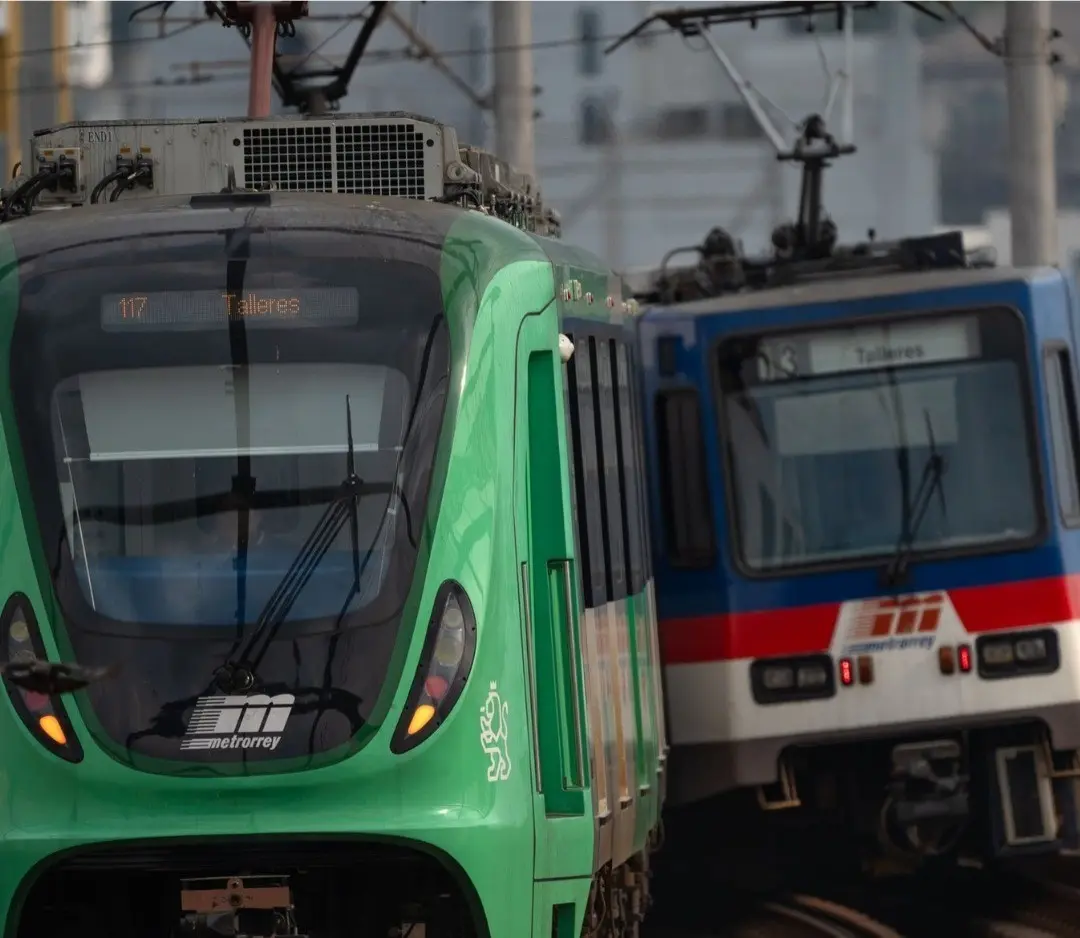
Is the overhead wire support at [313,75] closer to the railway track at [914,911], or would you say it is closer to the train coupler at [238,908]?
the railway track at [914,911]

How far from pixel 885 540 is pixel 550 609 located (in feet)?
16.6

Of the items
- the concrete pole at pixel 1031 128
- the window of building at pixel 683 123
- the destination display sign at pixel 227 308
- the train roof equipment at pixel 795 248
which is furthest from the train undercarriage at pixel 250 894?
the window of building at pixel 683 123

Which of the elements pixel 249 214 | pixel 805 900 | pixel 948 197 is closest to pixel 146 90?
pixel 948 197

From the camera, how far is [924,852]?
12977mm

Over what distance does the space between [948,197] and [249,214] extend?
75.9m

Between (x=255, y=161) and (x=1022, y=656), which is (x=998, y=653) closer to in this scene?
(x=1022, y=656)

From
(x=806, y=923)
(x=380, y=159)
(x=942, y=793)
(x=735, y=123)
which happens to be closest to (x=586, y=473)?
(x=380, y=159)

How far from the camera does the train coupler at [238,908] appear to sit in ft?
23.9

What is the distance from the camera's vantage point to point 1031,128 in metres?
18.8

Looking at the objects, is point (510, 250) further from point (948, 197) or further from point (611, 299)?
point (948, 197)

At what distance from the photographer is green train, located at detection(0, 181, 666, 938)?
720 cm

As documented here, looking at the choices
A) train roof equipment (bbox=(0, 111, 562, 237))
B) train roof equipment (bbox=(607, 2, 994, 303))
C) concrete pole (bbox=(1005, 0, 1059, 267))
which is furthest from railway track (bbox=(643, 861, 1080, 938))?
concrete pole (bbox=(1005, 0, 1059, 267))

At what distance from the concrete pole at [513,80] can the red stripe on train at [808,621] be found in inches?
224

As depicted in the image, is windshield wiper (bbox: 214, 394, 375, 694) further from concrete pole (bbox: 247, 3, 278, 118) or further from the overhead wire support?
the overhead wire support
